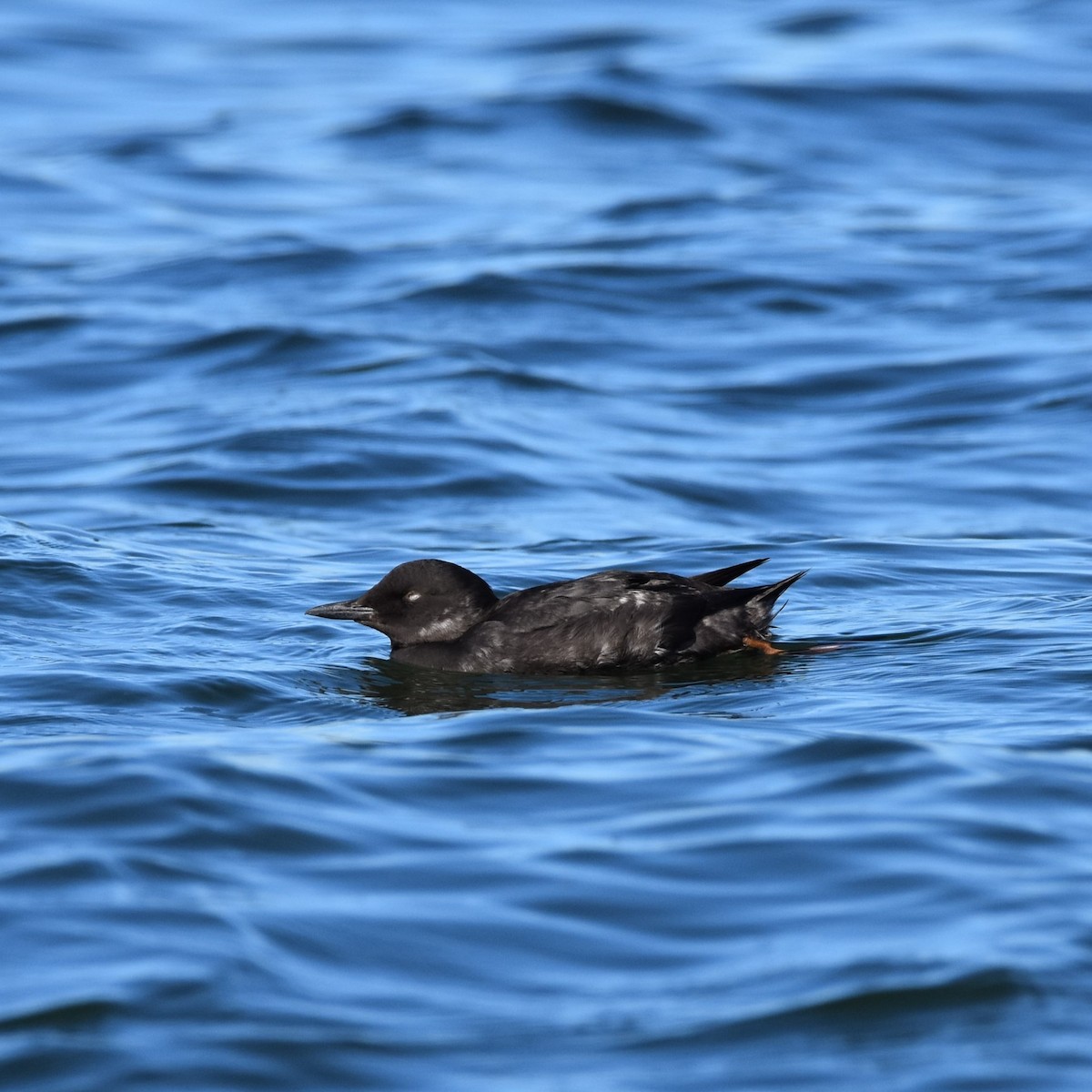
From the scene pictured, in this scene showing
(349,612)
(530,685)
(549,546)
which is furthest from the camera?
(549,546)

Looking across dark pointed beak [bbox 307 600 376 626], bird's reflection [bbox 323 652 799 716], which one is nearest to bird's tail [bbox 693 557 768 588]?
bird's reflection [bbox 323 652 799 716]

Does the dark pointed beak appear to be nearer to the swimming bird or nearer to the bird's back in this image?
the swimming bird

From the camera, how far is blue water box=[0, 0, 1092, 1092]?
17.3 ft

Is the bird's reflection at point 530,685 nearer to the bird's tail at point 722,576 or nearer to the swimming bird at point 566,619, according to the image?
the swimming bird at point 566,619

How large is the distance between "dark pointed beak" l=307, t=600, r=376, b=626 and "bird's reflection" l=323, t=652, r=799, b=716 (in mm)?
250

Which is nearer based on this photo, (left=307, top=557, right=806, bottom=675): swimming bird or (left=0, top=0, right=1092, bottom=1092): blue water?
(left=0, top=0, right=1092, bottom=1092): blue water

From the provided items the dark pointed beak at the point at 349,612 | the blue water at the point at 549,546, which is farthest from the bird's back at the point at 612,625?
the dark pointed beak at the point at 349,612

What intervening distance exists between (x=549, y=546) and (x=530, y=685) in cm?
287

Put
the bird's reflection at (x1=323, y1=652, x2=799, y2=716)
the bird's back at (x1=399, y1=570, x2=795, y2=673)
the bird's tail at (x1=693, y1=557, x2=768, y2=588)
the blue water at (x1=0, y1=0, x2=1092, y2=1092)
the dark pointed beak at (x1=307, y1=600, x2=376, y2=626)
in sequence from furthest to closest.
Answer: the dark pointed beak at (x1=307, y1=600, x2=376, y2=626)
the bird's tail at (x1=693, y1=557, x2=768, y2=588)
the bird's back at (x1=399, y1=570, x2=795, y2=673)
the bird's reflection at (x1=323, y1=652, x2=799, y2=716)
the blue water at (x1=0, y1=0, x2=1092, y2=1092)

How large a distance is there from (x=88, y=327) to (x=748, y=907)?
41.0 feet

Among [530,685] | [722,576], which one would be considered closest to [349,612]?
[530,685]

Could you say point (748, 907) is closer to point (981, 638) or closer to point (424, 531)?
point (981, 638)

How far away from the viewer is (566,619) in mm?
8758

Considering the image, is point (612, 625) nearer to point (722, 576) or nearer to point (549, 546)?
point (722, 576)
